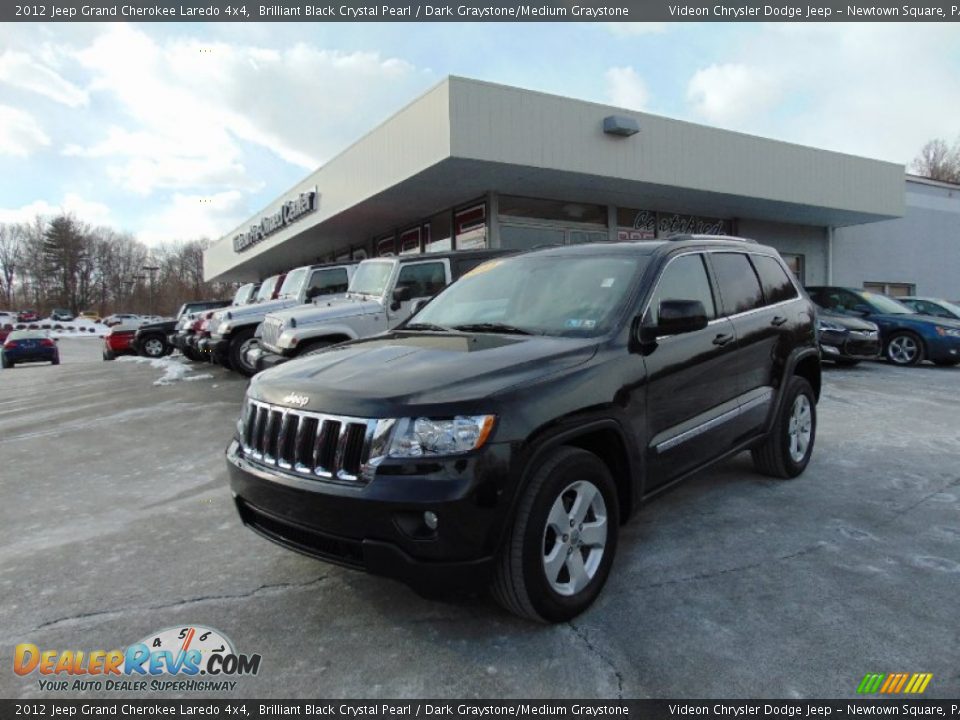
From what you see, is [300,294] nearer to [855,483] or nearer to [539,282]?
[539,282]

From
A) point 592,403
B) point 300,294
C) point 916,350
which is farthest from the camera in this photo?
point 916,350

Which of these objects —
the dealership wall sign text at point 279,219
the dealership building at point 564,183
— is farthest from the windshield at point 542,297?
the dealership wall sign text at point 279,219

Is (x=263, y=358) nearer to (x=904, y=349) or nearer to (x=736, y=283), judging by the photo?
(x=736, y=283)

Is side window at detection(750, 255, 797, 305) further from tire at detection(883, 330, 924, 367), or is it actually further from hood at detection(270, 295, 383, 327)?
tire at detection(883, 330, 924, 367)

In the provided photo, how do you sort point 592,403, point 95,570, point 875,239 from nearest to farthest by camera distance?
point 592,403 < point 95,570 < point 875,239

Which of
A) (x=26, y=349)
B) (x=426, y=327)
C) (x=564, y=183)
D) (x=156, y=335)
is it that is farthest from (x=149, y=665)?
(x=26, y=349)

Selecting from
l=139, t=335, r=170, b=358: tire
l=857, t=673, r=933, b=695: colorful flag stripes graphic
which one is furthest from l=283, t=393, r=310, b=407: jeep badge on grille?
l=139, t=335, r=170, b=358: tire

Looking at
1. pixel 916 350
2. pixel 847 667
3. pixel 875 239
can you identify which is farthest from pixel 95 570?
pixel 875 239

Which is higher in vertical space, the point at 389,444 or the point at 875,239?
the point at 875,239

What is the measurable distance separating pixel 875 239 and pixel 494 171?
56.8ft

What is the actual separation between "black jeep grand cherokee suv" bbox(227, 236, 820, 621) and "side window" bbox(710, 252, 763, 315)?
66 mm

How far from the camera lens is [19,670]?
2.43m

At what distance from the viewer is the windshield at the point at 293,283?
11.1m

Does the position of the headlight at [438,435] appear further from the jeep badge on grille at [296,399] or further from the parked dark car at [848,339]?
the parked dark car at [848,339]
